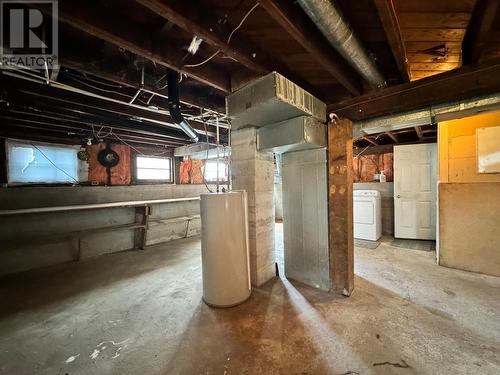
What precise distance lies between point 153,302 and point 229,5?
2.61 meters

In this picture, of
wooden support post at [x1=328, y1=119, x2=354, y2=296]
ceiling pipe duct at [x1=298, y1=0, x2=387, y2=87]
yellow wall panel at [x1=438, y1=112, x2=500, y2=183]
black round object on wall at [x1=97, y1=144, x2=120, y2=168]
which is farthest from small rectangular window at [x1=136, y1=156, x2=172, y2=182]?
yellow wall panel at [x1=438, y1=112, x2=500, y2=183]

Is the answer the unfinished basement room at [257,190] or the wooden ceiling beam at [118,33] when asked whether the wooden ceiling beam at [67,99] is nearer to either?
the unfinished basement room at [257,190]

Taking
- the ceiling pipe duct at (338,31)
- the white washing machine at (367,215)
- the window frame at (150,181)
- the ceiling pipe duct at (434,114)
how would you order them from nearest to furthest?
the ceiling pipe duct at (338,31)
the ceiling pipe duct at (434,114)
the white washing machine at (367,215)
the window frame at (150,181)

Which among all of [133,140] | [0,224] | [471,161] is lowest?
[0,224]

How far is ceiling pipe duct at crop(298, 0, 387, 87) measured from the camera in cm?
100

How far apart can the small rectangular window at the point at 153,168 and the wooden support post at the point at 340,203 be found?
4006mm

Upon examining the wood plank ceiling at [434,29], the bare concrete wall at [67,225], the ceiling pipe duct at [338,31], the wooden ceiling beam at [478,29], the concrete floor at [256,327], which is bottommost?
the concrete floor at [256,327]

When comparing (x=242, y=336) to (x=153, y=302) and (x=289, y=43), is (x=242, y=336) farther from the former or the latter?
(x=289, y=43)

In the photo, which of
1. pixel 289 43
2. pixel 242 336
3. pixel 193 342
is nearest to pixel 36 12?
pixel 289 43

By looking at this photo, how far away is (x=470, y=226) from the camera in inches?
107

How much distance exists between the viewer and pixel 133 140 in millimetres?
4164

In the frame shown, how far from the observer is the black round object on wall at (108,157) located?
13.0 feet

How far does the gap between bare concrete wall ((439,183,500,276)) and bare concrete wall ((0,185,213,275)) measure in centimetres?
454

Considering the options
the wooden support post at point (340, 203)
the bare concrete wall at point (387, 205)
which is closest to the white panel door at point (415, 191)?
the bare concrete wall at point (387, 205)
